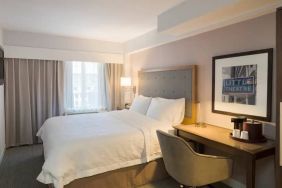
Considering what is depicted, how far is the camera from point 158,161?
2.75m

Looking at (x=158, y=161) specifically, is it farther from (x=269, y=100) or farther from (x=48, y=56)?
(x=48, y=56)

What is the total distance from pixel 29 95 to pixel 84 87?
1.18m

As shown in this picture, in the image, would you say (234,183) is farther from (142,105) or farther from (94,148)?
(142,105)

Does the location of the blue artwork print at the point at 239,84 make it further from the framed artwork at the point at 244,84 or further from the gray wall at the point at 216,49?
the gray wall at the point at 216,49

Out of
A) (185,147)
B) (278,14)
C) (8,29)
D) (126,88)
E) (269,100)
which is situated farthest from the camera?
(126,88)

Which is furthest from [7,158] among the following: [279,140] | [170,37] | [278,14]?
[278,14]

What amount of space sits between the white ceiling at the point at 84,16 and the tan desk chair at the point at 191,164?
1.77m

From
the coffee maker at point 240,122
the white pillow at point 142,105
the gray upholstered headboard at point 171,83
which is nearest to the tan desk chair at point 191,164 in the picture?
the coffee maker at point 240,122

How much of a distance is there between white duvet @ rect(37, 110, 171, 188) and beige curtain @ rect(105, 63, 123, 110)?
2.06 meters

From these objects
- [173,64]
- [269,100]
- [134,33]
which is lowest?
[269,100]

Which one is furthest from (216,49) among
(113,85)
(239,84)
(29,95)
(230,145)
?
(29,95)

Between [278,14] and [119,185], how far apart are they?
2351 millimetres

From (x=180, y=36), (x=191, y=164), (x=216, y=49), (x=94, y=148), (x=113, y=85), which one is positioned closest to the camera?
(x=191, y=164)

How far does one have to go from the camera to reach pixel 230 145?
198 cm
